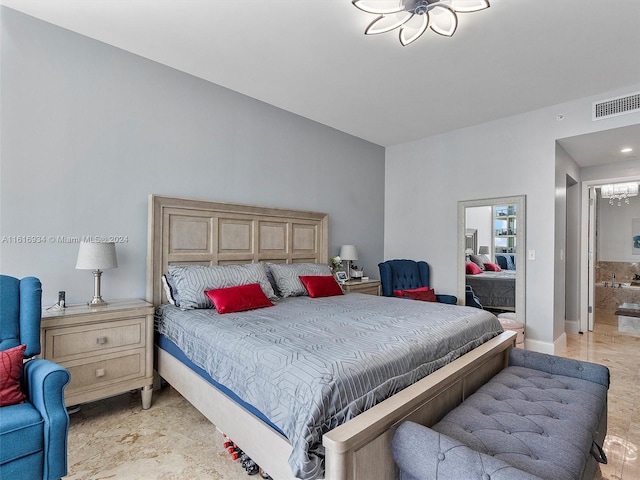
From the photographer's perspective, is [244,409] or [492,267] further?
[492,267]

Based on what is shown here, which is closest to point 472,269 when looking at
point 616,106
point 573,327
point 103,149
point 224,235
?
point 573,327

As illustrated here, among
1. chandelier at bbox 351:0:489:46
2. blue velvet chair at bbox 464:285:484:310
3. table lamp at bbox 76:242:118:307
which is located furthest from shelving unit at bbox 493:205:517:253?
table lamp at bbox 76:242:118:307

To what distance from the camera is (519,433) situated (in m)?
1.45

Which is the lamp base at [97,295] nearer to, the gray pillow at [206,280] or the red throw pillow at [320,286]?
the gray pillow at [206,280]

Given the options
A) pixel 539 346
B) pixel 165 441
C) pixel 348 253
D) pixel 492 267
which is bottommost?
pixel 165 441

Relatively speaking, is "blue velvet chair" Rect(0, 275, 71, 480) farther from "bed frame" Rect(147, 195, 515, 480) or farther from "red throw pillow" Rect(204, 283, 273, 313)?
"red throw pillow" Rect(204, 283, 273, 313)

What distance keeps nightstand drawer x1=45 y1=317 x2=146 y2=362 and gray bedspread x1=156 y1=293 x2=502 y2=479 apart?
190mm

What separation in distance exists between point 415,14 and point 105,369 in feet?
10.4

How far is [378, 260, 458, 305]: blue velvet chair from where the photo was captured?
4.41 meters

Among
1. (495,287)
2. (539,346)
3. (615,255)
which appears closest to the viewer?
(539,346)

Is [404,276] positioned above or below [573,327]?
above

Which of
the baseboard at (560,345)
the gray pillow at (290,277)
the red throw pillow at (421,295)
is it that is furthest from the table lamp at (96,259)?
the baseboard at (560,345)

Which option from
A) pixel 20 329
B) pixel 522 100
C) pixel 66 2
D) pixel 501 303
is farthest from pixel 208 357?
pixel 522 100

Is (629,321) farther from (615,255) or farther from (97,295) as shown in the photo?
(97,295)
